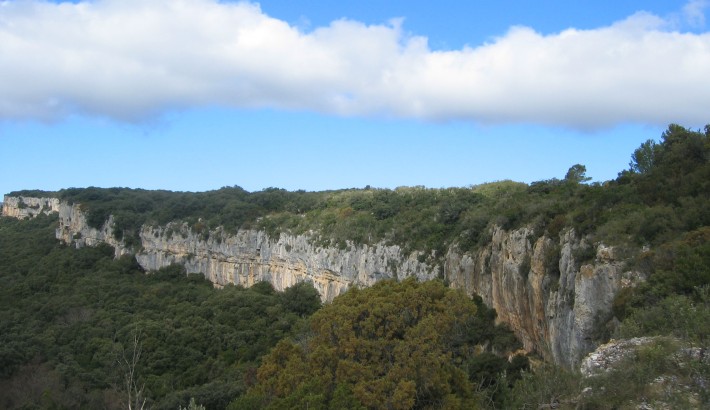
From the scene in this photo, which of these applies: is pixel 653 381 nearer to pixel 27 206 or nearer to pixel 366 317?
pixel 366 317

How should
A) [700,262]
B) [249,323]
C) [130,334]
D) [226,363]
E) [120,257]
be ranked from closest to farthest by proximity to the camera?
[700,262] → [226,363] → [130,334] → [249,323] → [120,257]

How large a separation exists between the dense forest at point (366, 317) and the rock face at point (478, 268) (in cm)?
65

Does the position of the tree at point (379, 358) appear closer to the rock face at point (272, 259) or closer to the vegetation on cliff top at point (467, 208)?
the vegetation on cliff top at point (467, 208)

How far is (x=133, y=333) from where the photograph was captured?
35438mm

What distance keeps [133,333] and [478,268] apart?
1941cm

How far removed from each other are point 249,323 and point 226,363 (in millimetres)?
5720

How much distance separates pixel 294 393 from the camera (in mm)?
16266

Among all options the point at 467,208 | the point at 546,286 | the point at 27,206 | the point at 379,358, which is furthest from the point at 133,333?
the point at 27,206

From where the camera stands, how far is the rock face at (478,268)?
53.4ft

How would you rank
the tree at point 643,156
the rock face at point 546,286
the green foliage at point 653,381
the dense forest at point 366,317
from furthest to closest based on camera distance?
the tree at point 643,156 → the rock face at point 546,286 → the dense forest at point 366,317 → the green foliage at point 653,381

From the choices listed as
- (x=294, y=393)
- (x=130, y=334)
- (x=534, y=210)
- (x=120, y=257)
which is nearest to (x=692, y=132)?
(x=534, y=210)

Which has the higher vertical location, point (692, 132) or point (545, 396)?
point (692, 132)

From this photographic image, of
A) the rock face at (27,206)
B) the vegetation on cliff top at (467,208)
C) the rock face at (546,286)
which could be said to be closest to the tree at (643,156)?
the vegetation on cliff top at (467,208)

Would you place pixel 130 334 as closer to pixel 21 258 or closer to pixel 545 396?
pixel 545 396
